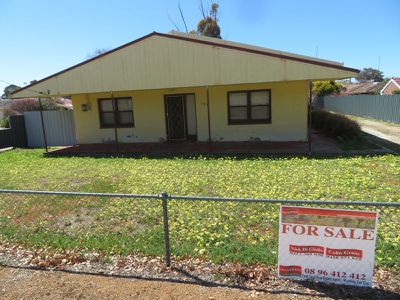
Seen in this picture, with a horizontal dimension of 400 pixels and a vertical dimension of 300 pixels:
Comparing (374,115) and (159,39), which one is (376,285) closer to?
(159,39)

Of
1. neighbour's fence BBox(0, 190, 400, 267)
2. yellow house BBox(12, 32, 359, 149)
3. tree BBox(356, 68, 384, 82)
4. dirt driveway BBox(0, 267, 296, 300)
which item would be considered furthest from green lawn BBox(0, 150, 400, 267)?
tree BBox(356, 68, 384, 82)

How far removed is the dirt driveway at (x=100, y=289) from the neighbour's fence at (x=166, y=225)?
1.82ft

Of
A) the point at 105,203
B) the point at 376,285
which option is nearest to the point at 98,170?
the point at 105,203

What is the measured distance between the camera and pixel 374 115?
25.4 metres

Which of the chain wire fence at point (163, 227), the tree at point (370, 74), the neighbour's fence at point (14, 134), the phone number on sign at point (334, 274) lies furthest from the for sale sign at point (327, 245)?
the tree at point (370, 74)

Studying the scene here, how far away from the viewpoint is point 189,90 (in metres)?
15.0

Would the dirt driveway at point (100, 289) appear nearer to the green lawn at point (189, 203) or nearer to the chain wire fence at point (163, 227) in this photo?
the chain wire fence at point (163, 227)

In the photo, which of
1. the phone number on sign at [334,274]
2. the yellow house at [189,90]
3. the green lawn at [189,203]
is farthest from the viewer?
the yellow house at [189,90]

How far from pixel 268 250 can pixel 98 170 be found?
7.33 metres

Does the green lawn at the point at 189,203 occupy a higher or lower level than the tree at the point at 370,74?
lower

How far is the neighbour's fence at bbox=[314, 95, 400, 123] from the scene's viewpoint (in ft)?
71.6

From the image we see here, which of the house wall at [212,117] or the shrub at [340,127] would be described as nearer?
the house wall at [212,117]

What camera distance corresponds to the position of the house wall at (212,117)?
13836 mm

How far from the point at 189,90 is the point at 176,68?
2.77 m
